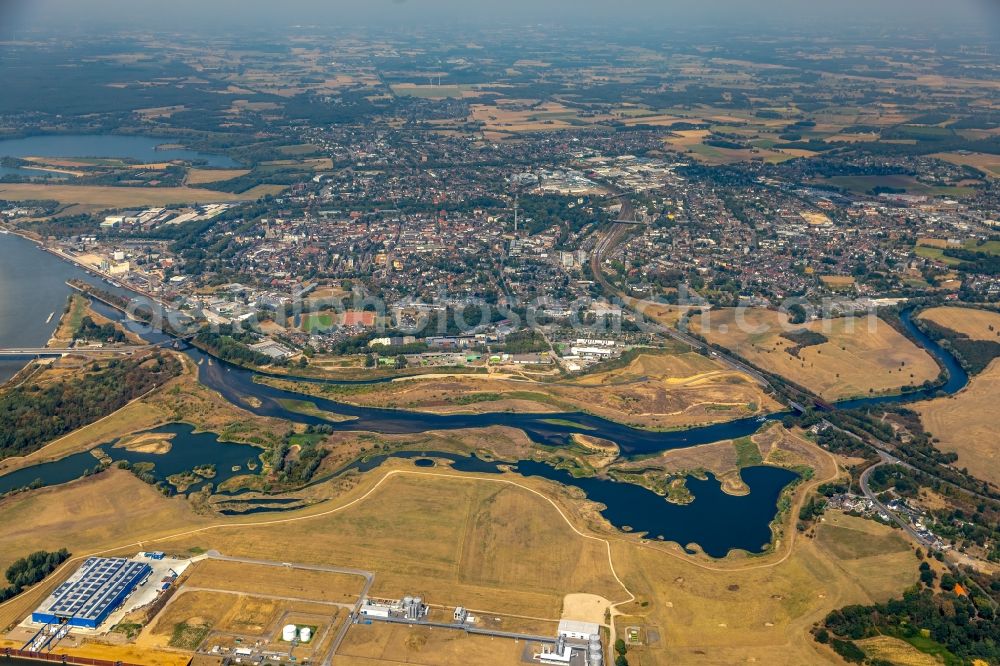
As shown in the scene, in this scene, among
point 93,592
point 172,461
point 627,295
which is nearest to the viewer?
point 93,592

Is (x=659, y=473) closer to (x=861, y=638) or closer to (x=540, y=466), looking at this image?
(x=540, y=466)

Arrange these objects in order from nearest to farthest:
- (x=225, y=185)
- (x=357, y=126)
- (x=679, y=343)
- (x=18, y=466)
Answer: (x=18, y=466) → (x=679, y=343) → (x=225, y=185) → (x=357, y=126)

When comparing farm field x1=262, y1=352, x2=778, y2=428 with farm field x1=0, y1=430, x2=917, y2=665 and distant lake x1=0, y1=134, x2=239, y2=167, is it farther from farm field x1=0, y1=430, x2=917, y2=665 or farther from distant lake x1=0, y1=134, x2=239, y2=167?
distant lake x1=0, y1=134, x2=239, y2=167

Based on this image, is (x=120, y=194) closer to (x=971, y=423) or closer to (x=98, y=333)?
(x=98, y=333)

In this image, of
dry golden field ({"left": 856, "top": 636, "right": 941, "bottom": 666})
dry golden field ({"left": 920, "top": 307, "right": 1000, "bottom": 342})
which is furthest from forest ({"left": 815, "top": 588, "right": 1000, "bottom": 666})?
dry golden field ({"left": 920, "top": 307, "right": 1000, "bottom": 342})

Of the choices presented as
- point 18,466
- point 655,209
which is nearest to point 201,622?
point 18,466

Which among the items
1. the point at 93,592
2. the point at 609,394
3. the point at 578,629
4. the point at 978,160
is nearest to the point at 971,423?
the point at 609,394

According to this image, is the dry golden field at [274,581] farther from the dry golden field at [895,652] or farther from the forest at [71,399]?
the dry golden field at [895,652]
